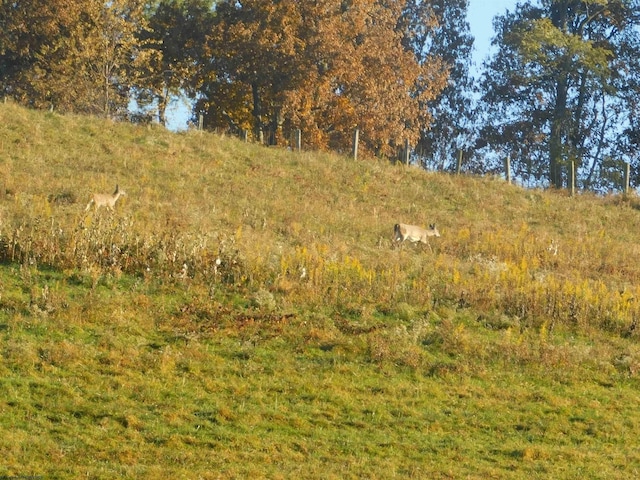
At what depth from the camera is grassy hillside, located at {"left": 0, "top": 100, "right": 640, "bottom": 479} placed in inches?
637

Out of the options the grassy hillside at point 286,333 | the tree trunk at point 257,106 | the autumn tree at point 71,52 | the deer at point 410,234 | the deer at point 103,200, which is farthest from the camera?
the tree trunk at point 257,106

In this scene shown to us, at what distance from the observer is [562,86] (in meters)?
65.0

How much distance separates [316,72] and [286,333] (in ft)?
108

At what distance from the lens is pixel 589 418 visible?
1925 centimetres

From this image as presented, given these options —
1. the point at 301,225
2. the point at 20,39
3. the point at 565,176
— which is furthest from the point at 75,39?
the point at 565,176

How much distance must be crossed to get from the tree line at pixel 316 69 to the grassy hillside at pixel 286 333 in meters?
16.7

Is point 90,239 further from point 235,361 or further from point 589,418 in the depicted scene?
point 589,418

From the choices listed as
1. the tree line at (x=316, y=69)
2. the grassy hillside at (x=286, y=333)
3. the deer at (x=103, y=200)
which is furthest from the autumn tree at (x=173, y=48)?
the deer at (x=103, y=200)

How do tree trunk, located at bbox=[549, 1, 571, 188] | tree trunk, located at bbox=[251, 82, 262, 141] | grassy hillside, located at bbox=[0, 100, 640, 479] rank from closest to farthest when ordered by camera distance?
grassy hillside, located at bbox=[0, 100, 640, 479], tree trunk, located at bbox=[251, 82, 262, 141], tree trunk, located at bbox=[549, 1, 571, 188]

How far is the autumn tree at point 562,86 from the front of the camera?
2486 inches

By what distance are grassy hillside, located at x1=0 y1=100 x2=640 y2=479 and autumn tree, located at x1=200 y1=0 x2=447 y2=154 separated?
16.7 metres

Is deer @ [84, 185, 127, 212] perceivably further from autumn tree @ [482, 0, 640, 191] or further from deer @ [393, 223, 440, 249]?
autumn tree @ [482, 0, 640, 191]

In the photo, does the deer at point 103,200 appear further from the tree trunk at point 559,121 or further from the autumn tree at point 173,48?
the tree trunk at point 559,121

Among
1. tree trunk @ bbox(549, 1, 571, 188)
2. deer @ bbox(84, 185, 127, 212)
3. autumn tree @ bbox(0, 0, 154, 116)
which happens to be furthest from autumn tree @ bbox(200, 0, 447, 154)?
deer @ bbox(84, 185, 127, 212)
